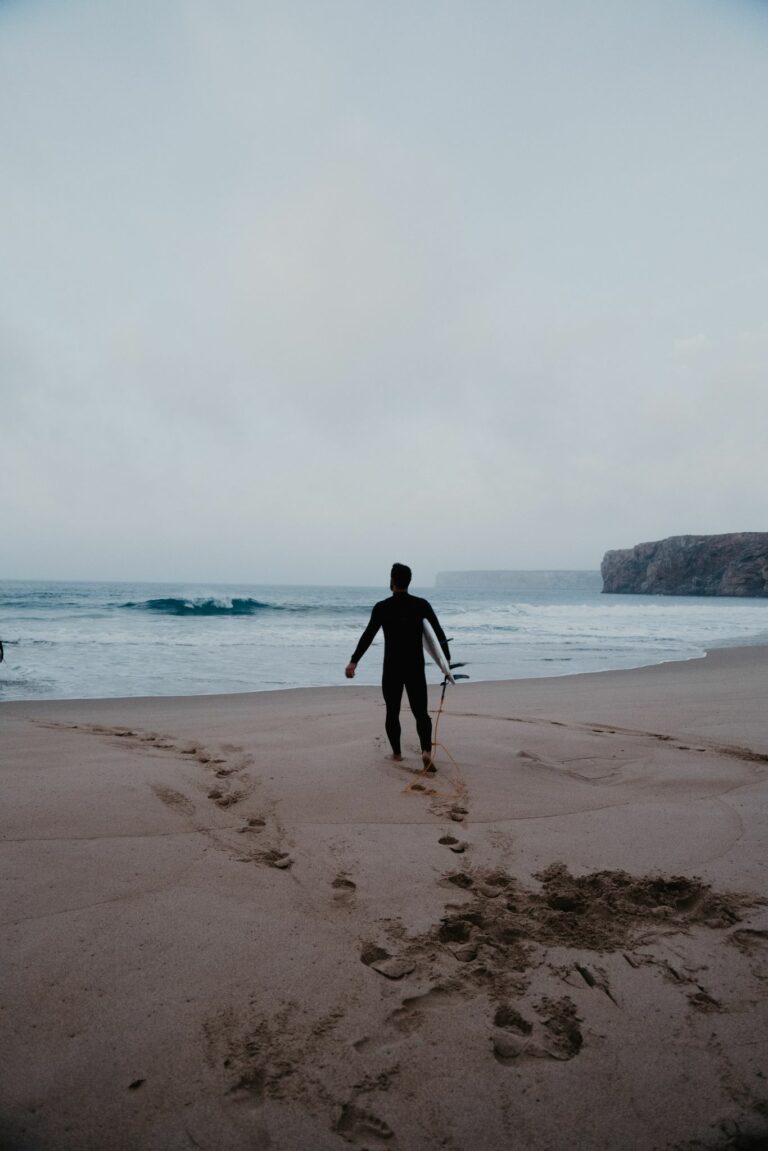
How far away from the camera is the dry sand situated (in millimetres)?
1682

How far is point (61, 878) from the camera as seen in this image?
2.92m

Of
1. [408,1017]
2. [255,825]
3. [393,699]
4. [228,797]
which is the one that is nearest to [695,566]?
[393,699]

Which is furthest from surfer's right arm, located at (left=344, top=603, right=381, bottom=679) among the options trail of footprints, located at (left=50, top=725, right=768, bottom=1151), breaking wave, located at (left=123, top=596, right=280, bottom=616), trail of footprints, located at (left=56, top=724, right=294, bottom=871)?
breaking wave, located at (left=123, top=596, right=280, bottom=616)

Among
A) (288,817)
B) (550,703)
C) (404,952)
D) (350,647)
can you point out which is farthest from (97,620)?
(404,952)

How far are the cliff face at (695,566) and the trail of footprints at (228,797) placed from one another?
77.1 metres

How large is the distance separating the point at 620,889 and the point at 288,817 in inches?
82.5

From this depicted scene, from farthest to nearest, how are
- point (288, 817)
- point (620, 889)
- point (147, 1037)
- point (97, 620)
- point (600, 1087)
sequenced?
point (97, 620) < point (288, 817) < point (620, 889) < point (147, 1037) < point (600, 1087)

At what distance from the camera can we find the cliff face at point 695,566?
69125mm

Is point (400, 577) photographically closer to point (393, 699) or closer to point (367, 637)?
point (367, 637)

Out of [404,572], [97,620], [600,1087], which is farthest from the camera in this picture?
[97,620]

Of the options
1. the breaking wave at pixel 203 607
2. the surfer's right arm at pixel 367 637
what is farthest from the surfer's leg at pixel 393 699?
the breaking wave at pixel 203 607

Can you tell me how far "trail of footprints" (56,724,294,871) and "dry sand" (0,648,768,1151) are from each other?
31mm

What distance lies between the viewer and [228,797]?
418 centimetres

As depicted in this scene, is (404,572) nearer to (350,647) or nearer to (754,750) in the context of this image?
(754,750)
